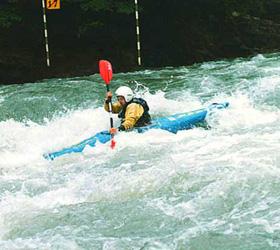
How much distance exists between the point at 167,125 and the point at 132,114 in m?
0.46

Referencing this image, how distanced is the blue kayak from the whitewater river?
0.31 ft

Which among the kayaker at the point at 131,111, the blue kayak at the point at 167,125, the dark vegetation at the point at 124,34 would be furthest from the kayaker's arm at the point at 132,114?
the dark vegetation at the point at 124,34

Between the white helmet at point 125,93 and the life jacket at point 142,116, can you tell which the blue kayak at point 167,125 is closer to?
the life jacket at point 142,116

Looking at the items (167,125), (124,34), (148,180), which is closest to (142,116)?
(167,125)

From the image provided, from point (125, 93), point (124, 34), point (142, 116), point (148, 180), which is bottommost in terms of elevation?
point (148, 180)

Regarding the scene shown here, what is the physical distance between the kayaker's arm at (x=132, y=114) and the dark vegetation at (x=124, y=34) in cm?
586

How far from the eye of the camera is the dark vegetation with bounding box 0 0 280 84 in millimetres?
12375

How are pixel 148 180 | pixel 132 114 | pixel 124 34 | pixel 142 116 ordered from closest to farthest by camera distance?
pixel 148 180, pixel 132 114, pixel 142 116, pixel 124 34

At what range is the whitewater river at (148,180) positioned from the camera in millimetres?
4035

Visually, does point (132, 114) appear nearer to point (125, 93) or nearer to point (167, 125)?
point (125, 93)

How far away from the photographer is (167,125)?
6.71m

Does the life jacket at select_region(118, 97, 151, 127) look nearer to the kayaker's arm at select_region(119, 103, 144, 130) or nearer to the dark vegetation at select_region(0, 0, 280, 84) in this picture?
the kayaker's arm at select_region(119, 103, 144, 130)

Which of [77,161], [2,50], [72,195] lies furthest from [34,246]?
[2,50]

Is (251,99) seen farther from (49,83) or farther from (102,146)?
(49,83)
